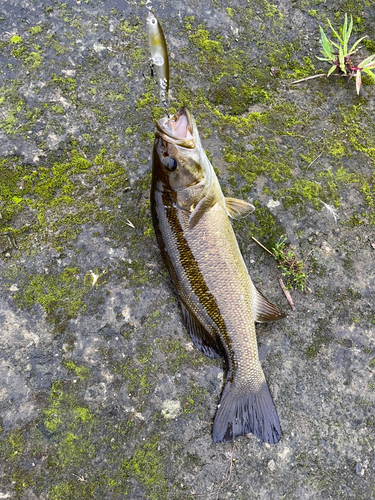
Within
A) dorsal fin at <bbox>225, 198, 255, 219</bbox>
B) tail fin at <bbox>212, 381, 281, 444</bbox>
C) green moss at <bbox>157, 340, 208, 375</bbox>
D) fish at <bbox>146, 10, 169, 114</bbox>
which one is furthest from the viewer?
fish at <bbox>146, 10, 169, 114</bbox>

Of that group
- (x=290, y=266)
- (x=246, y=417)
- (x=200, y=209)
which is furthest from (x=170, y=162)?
(x=246, y=417)

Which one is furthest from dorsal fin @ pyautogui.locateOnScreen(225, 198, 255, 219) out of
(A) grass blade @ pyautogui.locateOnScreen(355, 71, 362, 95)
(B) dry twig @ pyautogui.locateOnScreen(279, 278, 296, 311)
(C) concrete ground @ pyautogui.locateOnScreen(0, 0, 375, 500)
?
(A) grass blade @ pyautogui.locateOnScreen(355, 71, 362, 95)

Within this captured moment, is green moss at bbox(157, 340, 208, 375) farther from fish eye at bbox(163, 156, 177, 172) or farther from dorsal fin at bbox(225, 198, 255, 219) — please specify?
fish eye at bbox(163, 156, 177, 172)

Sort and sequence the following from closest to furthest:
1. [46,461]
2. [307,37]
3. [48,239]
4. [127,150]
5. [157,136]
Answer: [46,461], [157,136], [48,239], [127,150], [307,37]

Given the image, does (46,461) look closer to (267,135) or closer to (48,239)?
(48,239)

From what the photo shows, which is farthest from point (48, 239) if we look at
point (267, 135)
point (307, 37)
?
point (307, 37)

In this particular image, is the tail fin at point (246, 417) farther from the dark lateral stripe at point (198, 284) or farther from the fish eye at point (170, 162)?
the fish eye at point (170, 162)
